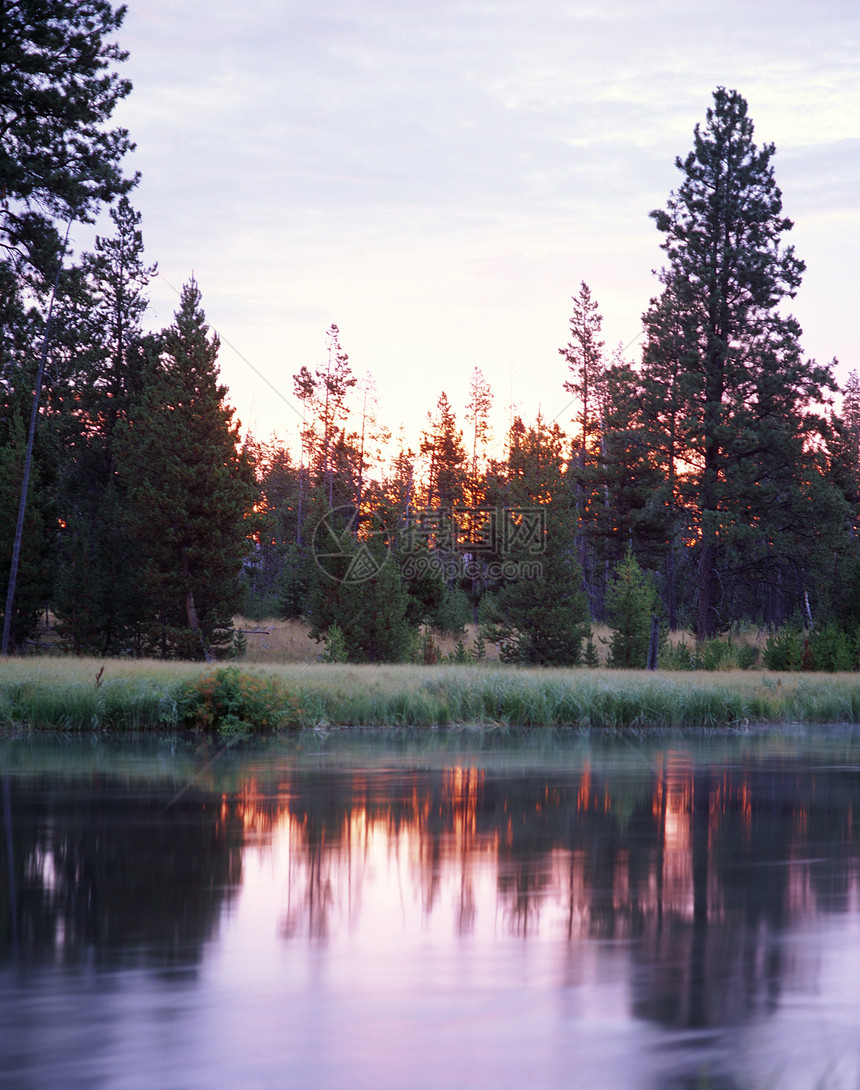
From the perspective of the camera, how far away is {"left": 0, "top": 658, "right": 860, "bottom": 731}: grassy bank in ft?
58.2

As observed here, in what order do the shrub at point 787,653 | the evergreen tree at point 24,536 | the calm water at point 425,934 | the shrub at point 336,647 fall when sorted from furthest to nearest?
the evergreen tree at point 24,536 < the shrub at point 787,653 < the shrub at point 336,647 < the calm water at point 425,934

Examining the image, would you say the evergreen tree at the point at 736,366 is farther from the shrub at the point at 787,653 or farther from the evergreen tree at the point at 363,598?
the evergreen tree at the point at 363,598

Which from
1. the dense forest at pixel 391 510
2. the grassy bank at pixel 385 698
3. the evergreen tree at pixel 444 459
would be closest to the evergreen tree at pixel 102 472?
the dense forest at pixel 391 510

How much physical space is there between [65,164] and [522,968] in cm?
Result: 2109

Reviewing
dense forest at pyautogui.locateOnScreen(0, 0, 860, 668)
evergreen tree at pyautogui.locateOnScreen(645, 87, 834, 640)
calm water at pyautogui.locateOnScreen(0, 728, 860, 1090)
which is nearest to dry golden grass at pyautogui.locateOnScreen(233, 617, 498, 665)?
dense forest at pyautogui.locateOnScreen(0, 0, 860, 668)

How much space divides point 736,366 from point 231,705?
2385cm

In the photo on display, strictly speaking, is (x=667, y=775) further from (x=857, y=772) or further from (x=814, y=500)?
(x=814, y=500)

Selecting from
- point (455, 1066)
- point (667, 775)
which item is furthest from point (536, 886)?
point (667, 775)

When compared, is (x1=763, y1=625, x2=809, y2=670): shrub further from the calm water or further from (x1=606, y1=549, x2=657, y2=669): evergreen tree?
the calm water

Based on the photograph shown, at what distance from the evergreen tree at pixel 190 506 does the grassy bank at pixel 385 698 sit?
28.7 ft

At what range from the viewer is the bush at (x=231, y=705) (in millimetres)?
17938

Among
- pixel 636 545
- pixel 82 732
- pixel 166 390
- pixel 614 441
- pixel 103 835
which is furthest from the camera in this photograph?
pixel 636 545

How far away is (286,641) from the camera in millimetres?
38625

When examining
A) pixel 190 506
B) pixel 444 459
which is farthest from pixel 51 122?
pixel 444 459
